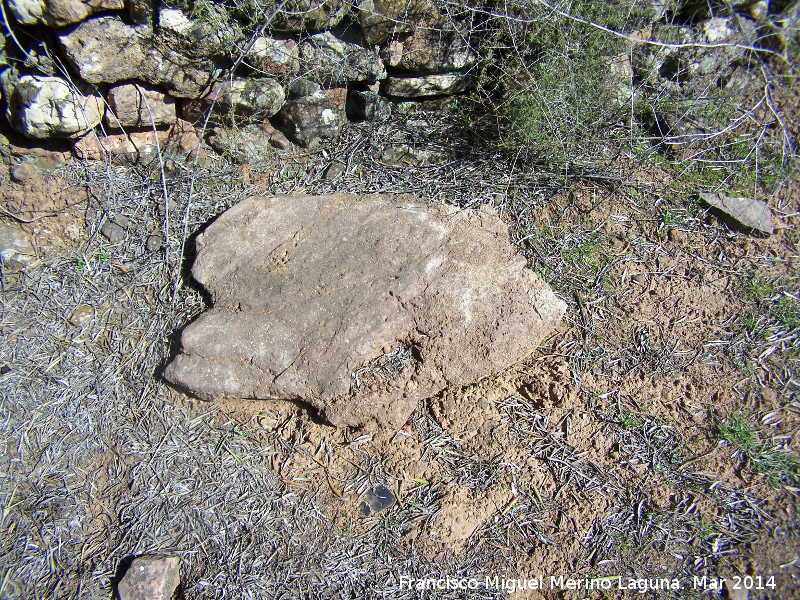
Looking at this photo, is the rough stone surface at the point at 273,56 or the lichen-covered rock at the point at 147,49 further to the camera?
Answer: the rough stone surface at the point at 273,56

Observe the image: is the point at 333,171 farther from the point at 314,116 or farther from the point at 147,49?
the point at 147,49

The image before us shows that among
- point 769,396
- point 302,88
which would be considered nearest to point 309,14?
point 302,88

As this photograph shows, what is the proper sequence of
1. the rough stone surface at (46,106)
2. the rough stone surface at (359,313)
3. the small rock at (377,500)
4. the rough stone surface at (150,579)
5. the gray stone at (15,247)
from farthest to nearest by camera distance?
the gray stone at (15,247) → the rough stone surface at (46,106) → the rough stone surface at (359,313) → the small rock at (377,500) → the rough stone surface at (150,579)

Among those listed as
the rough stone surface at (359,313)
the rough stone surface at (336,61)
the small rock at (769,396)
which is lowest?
the small rock at (769,396)

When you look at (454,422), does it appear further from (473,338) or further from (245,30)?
(245,30)

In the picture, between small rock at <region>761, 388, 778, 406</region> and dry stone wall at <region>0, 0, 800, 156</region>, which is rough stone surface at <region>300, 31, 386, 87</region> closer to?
dry stone wall at <region>0, 0, 800, 156</region>

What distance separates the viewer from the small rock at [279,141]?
2861 mm

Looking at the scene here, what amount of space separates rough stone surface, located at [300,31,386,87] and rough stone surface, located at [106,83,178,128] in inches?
31.8

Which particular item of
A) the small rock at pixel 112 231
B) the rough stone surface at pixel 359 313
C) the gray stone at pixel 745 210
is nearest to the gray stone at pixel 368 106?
the rough stone surface at pixel 359 313


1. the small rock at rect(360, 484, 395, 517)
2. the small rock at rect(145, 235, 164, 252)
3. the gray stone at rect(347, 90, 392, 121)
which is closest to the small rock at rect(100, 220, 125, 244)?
the small rock at rect(145, 235, 164, 252)

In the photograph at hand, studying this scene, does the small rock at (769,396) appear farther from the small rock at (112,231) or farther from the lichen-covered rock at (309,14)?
the small rock at (112,231)

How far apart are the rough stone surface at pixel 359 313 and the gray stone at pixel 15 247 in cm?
94

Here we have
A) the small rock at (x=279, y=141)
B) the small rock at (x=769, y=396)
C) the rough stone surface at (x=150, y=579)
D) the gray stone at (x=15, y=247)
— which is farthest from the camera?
the small rock at (x=279, y=141)

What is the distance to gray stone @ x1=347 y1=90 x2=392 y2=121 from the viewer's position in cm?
290
